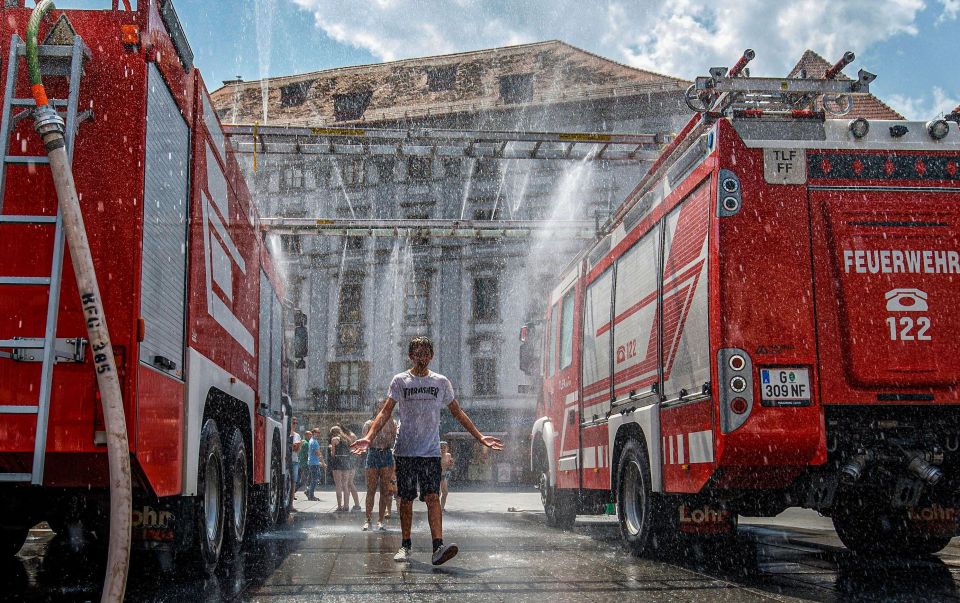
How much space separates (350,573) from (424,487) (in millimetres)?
859

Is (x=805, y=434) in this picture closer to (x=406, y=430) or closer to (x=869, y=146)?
(x=869, y=146)

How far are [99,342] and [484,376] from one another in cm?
3747

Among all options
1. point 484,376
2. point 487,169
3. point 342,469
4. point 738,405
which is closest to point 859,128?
point 738,405

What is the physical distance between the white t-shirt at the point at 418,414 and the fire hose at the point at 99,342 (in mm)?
3143

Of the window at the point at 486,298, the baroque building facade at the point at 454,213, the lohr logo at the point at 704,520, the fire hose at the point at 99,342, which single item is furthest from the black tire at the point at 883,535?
the window at the point at 486,298

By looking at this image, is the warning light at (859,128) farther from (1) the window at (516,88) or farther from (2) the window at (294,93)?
(2) the window at (294,93)

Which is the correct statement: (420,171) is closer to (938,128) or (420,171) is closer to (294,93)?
(294,93)

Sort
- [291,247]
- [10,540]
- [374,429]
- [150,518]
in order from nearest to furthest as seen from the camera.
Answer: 1. [150,518]
2. [10,540]
3. [374,429]
4. [291,247]

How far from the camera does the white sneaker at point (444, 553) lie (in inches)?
273

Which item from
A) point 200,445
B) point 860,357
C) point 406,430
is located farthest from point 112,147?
point 860,357

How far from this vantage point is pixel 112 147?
16.7 ft

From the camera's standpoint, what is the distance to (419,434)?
7480 millimetres

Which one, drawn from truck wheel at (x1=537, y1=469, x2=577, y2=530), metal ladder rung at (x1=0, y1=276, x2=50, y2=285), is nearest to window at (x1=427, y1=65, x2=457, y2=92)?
truck wheel at (x1=537, y1=469, x2=577, y2=530)

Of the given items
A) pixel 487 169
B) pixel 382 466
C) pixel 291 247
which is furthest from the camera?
pixel 291 247
